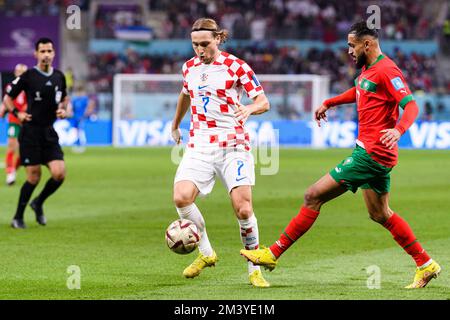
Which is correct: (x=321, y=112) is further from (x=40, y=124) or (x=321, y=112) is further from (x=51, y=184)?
(x=51, y=184)

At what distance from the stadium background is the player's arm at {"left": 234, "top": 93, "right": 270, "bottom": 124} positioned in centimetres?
143

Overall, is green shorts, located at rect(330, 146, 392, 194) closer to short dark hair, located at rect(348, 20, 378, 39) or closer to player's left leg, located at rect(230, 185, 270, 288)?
player's left leg, located at rect(230, 185, 270, 288)

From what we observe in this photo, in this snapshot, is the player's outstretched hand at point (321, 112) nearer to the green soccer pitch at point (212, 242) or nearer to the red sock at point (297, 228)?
the red sock at point (297, 228)

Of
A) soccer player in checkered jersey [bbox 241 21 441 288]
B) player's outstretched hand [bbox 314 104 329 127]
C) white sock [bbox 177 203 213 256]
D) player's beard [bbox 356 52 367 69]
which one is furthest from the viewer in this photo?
player's outstretched hand [bbox 314 104 329 127]

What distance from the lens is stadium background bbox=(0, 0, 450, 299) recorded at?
9.17m

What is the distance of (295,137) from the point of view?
3366 cm

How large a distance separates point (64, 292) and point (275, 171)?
52.9 feet

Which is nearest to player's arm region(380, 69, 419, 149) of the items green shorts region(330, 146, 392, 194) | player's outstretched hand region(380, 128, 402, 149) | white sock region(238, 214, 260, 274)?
player's outstretched hand region(380, 128, 402, 149)

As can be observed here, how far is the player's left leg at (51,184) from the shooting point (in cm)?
1277

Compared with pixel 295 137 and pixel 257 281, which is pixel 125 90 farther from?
pixel 257 281

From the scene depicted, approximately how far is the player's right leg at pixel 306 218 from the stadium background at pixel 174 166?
0.33 m

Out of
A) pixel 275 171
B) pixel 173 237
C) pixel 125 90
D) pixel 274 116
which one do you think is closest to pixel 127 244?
pixel 173 237

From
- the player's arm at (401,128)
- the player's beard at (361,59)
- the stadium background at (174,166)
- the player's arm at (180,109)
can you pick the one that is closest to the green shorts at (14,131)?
the stadium background at (174,166)

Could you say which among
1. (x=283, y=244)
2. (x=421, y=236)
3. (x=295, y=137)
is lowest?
(x=295, y=137)
